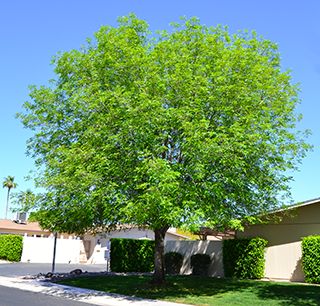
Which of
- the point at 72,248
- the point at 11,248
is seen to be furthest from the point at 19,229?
the point at 11,248

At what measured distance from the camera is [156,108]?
16.7 metres

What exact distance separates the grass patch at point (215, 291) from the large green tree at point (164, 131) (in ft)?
5.21

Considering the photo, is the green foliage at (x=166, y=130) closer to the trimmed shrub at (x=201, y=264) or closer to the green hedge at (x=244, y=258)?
the green hedge at (x=244, y=258)

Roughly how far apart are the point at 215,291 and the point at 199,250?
8.99m

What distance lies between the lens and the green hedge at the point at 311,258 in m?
21.0

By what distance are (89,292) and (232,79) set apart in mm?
10460

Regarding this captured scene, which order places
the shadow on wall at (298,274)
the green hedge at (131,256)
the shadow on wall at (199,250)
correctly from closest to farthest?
the shadow on wall at (298,274) < the shadow on wall at (199,250) < the green hedge at (131,256)

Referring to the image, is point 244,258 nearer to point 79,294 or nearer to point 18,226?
point 79,294

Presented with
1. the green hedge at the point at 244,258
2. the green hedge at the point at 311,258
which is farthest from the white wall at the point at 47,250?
the green hedge at the point at 311,258

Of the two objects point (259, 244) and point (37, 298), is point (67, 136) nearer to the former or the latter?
point (37, 298)

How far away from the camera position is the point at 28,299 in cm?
1522

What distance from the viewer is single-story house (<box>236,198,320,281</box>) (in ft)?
74.2

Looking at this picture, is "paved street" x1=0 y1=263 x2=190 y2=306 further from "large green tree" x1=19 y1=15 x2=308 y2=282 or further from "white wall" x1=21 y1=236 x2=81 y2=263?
"white wall" x1=21 y1=236 x2=81 y2=263

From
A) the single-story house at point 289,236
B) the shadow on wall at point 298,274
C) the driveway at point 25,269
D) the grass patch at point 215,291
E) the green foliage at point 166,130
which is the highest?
A: the green foliage at point 166,130
